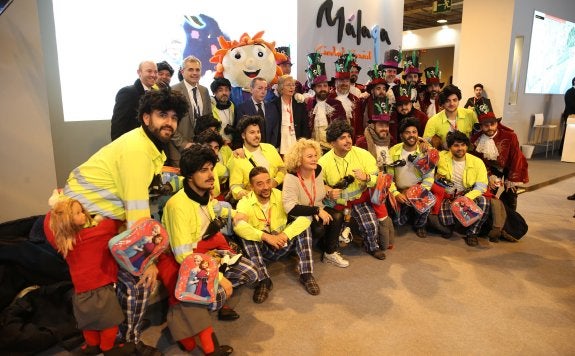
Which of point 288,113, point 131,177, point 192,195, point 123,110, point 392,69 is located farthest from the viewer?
point 392,69

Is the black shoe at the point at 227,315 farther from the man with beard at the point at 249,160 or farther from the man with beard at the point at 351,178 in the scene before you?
the man with beard at the point at 351,178

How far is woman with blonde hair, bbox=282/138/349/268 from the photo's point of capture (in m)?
2.70

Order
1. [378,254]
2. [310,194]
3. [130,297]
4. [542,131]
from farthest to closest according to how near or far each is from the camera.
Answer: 1. [542,131]
2. [378,254]
3. [310,194]
4. [130,297]

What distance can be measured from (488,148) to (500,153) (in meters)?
0.14

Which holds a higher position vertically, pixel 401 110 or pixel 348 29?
pixel 348 29

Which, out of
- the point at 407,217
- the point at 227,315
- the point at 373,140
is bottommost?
the point at 227,315

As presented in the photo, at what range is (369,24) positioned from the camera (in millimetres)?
6492

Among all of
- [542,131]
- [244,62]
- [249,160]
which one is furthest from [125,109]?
[542,131]

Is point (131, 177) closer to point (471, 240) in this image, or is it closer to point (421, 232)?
point (421, 232)

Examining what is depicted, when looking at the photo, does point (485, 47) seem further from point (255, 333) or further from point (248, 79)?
point (255, 333)

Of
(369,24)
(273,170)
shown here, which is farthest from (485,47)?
(273,170)

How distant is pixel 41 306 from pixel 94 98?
7.37 ft

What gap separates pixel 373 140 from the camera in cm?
359

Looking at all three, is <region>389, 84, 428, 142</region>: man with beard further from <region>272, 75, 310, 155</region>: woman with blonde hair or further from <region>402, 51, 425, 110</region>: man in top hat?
<region>272, 75, 310, 155</region>: woman with blonde hair
